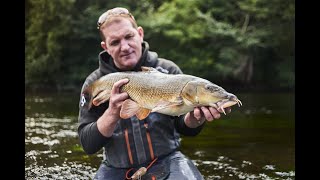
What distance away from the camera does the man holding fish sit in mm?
3686

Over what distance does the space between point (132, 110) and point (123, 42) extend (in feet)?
2.05

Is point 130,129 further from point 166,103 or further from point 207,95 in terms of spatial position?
point 207,95

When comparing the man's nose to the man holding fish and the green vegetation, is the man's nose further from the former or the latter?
the green vegetation

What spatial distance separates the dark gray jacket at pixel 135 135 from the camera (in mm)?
3768

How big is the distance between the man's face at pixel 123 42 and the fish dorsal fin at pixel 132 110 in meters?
0.54

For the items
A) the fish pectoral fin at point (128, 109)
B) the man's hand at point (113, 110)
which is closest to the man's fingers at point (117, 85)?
the man's hand at point (113, 110)

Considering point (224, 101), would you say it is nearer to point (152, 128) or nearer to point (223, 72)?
point (152, 128)

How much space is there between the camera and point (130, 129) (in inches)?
150

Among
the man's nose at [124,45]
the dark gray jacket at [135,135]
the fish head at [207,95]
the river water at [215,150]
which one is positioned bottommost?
the river water at [215,150]

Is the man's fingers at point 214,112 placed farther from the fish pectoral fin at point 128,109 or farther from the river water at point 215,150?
the river water at point 215,150

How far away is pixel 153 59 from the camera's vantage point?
3.95 metres

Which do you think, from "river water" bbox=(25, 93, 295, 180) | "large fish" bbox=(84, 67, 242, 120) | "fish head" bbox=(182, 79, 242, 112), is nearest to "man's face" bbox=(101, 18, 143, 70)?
"large fish" bbox=(84, 67, 242, 120)

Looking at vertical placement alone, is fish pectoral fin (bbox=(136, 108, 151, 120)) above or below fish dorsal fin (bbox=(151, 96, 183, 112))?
below
